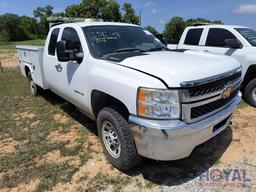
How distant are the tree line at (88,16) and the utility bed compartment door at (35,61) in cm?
326

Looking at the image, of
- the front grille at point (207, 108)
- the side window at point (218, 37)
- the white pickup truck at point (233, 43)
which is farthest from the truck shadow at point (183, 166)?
the side window at point (218, 37)

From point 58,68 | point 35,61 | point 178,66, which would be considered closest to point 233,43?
point 178,66

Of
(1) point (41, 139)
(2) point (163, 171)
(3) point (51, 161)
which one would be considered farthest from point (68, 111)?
(2) point (163, 171)

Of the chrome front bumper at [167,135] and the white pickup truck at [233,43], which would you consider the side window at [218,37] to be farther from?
the chrome front bumper at [167,135]

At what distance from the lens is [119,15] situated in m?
49.3

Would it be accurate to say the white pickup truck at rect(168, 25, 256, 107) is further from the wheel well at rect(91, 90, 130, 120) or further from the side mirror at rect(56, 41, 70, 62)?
the side mirror at rect(56, 41, 70, 62)

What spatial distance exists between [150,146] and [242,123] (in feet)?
9.45

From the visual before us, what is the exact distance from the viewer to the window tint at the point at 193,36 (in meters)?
7.45

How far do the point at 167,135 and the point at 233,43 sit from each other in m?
4.56

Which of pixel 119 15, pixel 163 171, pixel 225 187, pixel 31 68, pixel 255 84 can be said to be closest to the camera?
pixel 225 187

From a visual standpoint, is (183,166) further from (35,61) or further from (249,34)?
(249,34)

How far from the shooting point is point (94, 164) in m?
3.75

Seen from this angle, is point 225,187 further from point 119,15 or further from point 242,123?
point 119,15

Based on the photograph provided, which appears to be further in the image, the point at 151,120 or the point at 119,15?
the point at 119,15
